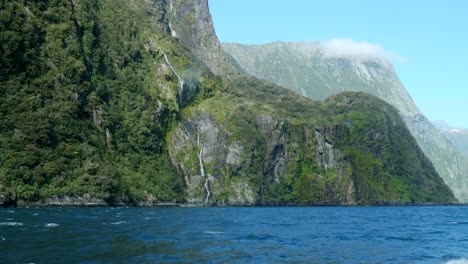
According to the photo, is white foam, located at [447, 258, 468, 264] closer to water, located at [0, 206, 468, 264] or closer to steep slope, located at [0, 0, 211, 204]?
water, located at [0, 206, 468, 264]

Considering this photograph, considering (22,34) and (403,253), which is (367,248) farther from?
(22,34)

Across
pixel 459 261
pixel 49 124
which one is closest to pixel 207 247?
pixel 459 261

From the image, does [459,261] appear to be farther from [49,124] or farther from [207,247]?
[49,124]

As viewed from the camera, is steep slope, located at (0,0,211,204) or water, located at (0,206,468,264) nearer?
water, located at (0,206,468,264)

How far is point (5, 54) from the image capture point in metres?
169

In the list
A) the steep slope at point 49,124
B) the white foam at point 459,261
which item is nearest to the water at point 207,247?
the white foam at point 459,261

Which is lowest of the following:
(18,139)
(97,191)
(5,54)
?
(97,191)

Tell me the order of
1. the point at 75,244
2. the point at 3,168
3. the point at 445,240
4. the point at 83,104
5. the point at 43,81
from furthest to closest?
the point at 83,104
the point at 43,81
the point at 3,168
the point at 445,240
the point at 75,244

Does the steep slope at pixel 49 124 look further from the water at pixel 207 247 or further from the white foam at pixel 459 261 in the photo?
the white foam at pixel 459 261

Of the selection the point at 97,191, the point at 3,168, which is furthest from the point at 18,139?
the point at 97,191

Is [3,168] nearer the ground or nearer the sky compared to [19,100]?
nearer the ground

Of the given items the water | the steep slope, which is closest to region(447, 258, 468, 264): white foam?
the water

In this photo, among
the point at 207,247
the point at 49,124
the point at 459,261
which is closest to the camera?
the point at 459,261

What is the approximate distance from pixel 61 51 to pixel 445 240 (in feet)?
510
